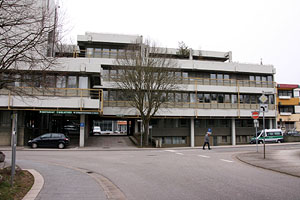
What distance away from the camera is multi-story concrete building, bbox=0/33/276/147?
32.1 m

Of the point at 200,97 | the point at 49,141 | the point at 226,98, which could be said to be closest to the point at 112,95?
the point at 49,141

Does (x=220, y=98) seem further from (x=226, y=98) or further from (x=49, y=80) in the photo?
(x=49, y=80)

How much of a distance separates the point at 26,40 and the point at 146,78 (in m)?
23.6

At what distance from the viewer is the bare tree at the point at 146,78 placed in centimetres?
3191

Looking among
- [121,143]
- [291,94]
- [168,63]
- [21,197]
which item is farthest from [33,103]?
[291,94]

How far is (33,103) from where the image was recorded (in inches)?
1111

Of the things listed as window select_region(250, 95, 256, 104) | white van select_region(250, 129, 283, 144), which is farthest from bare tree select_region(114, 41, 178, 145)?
white van select_region(250, 129, 283, 144)

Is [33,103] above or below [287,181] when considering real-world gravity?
above

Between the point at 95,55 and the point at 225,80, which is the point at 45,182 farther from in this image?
the point at 225,80

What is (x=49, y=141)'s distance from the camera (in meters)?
27.4

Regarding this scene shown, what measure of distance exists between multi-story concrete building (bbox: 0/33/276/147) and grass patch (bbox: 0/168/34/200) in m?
20.2

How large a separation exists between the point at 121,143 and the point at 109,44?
47.3ft

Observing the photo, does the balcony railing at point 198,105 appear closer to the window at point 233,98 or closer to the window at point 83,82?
the window at point 233,98

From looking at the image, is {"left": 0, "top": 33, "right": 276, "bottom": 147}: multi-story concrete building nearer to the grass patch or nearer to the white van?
the white van
